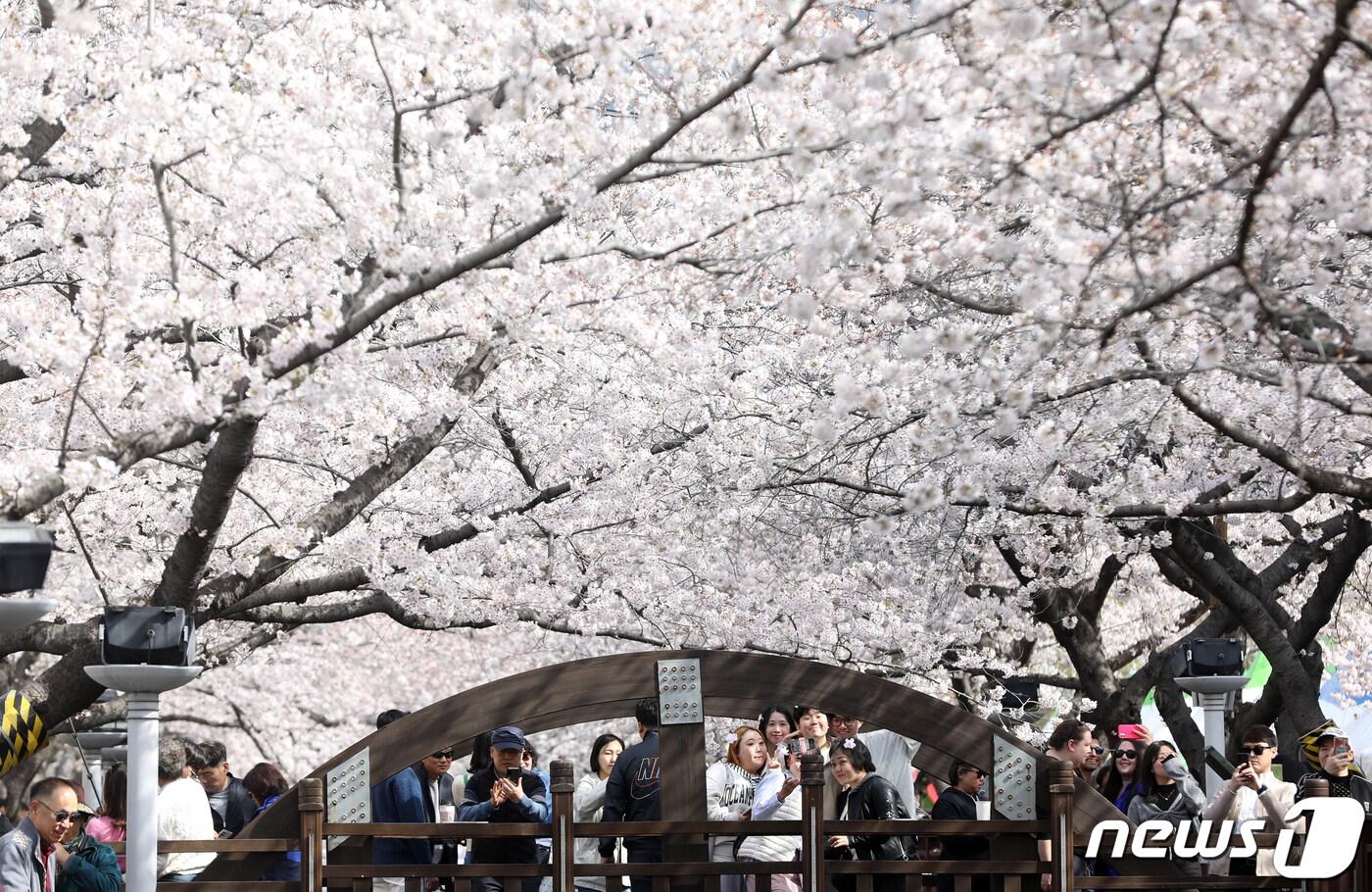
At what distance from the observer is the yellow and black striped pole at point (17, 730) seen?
28.4 ft

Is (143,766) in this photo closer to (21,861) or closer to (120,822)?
(21,861)

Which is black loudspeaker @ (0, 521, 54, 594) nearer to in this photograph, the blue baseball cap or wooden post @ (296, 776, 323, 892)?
wooden post @ (296, 776, 323, 892)

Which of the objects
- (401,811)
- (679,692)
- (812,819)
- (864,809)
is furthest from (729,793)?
(401,811)

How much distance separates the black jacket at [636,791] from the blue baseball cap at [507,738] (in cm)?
62

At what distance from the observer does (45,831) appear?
Result: 22.5 feet

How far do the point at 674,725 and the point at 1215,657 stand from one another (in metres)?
3.68

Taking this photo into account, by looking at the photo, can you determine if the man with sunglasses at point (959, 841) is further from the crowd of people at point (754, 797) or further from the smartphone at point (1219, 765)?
the smartphone at point (1219, 765)

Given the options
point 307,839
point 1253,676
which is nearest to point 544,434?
point 307,839

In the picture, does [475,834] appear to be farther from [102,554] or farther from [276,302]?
[102,554]

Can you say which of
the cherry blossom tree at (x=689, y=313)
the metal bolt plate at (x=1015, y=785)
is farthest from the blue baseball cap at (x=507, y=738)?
the metal bolt plate at (x=1015, y=785)

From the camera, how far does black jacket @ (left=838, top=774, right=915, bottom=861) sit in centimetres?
764

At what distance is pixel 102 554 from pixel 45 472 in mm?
Answer: 5497

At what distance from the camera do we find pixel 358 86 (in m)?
9.17

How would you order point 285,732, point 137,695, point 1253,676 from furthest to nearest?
point 285,732
point 1253,676
point 137,695
